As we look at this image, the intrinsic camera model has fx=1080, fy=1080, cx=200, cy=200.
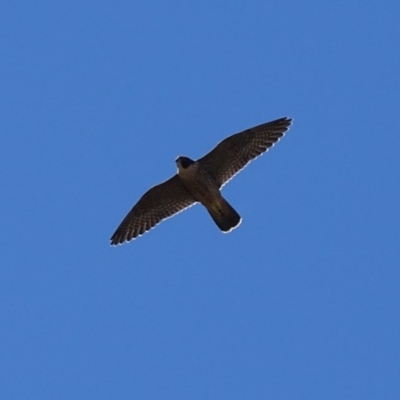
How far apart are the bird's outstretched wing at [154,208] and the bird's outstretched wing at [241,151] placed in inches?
30.6

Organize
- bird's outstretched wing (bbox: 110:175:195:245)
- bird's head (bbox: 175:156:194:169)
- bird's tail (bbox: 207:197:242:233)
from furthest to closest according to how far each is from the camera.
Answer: bird's outstretched wing (bbox: 110:175:195:245), bird's tail (bbox: 207:197:242:233), bird's head (bbox: 175:156:194:169)

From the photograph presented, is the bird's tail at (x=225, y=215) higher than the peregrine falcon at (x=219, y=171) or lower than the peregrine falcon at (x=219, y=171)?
lower

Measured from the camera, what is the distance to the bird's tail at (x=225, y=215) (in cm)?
2108

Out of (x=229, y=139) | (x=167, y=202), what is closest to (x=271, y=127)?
(x=229, y=139)

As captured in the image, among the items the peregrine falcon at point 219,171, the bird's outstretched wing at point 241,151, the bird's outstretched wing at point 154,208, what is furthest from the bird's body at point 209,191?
the bird's outstretched wing at point 154,208

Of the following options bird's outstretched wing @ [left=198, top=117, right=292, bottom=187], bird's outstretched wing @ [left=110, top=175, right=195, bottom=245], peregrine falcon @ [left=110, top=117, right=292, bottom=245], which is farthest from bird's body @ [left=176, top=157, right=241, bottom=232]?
bird's outstretched wing @ [left=110, top=175, right=195, bottom=245]

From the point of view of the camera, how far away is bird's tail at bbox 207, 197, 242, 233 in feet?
69.2

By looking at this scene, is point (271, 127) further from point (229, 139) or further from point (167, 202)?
point (167, 202)

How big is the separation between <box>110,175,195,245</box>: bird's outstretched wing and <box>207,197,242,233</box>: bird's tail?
2.54 ft

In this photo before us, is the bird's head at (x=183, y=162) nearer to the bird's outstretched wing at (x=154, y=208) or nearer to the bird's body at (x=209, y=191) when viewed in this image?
the bird's body at (x=209, y=191)

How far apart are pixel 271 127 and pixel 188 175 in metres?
1.90

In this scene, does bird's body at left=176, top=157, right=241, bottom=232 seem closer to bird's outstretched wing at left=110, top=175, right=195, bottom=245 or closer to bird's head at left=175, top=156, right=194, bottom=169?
bird's head at left=175, top=156, right=194, bottom=169

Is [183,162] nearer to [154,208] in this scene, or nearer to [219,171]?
[219,171]

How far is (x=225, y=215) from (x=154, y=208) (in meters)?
1.64
